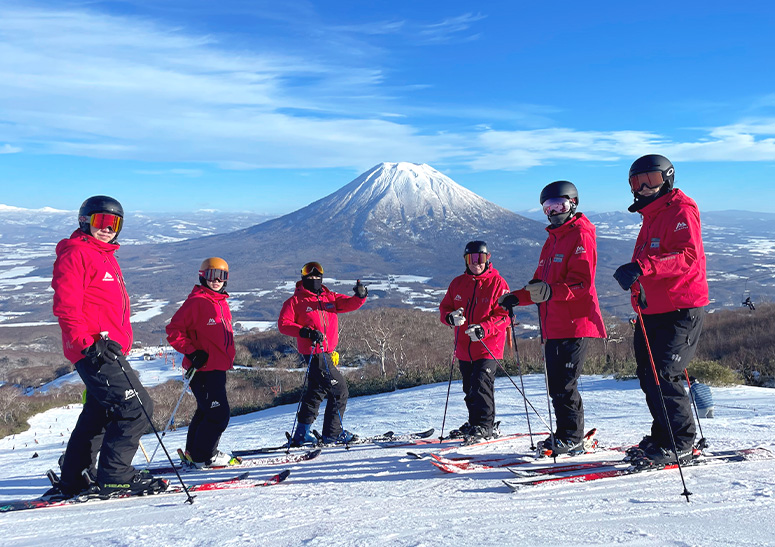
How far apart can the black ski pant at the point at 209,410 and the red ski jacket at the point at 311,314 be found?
47.2 inches

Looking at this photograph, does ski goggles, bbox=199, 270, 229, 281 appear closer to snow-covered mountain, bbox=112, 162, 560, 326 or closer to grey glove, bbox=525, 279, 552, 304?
grey glove, bbox=525, 279, 552, 304

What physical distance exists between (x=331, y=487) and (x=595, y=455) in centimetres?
218

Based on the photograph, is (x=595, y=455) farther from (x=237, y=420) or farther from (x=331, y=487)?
(x=237, y=420)

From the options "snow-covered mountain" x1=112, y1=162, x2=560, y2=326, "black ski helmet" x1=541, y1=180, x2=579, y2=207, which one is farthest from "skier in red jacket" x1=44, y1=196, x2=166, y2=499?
"snow-covered mountain" x1=112, y1=162, x2=560, y2=326

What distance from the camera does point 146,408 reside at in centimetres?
412

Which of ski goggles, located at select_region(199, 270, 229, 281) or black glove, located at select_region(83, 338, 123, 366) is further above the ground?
ski goggles, located at select_region(199, 270, 229, 281)

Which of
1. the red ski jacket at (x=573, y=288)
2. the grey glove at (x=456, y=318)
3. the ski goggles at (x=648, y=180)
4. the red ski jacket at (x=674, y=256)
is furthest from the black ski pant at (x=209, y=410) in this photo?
the ski goggles at (x=648, y=180)

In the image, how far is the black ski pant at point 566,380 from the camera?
442cm

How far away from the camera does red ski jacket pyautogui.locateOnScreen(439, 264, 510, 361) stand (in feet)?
17.7

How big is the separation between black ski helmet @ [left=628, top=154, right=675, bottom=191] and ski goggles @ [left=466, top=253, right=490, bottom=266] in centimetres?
171

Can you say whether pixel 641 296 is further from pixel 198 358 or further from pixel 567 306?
pixel 198 358

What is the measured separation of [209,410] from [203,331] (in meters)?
0.73

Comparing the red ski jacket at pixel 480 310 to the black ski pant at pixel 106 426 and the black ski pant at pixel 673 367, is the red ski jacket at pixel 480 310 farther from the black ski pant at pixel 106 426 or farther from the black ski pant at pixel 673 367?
the black ski pant at pixel 106 426

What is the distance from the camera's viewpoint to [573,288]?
14.1 ft
